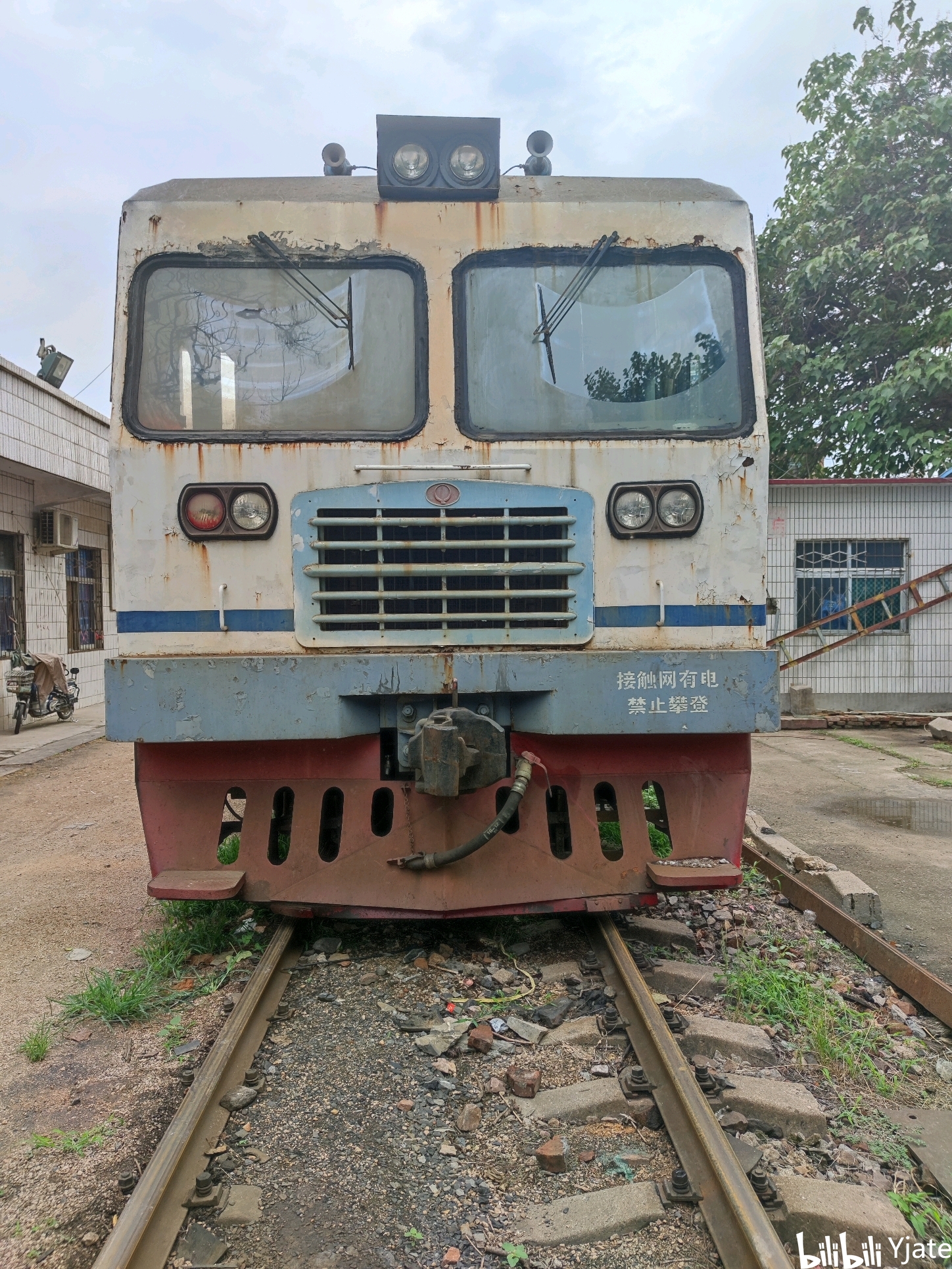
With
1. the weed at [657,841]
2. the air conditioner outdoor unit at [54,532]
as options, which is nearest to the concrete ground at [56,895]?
the weed at [657,841]

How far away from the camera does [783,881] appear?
501cm

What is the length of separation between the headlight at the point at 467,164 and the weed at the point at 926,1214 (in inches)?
149

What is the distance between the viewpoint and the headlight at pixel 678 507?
3686mm

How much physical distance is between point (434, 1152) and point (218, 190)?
11.9ft

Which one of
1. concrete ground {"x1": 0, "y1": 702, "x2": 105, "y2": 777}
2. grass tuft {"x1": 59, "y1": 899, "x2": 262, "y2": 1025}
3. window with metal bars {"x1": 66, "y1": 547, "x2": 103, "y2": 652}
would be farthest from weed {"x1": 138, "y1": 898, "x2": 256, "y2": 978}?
window with metal bars {"x1": 66, "y1": 547, "x2": 103, "y2": 652}

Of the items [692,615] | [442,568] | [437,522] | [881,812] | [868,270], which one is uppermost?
[868,270]

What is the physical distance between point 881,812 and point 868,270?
948 centimetres

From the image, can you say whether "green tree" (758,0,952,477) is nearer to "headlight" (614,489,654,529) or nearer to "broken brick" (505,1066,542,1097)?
"headlight" (614,489,654,529)

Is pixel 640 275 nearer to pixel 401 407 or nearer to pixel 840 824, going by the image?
pixel 401 407

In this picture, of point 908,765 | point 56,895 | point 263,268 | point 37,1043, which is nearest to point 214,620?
point 263,268

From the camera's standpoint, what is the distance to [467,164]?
12.5ft

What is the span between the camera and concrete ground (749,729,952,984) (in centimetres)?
469

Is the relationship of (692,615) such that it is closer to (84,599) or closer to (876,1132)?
(876,1132)

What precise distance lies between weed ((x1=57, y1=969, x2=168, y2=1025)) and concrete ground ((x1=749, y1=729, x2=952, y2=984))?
10.6 feet
